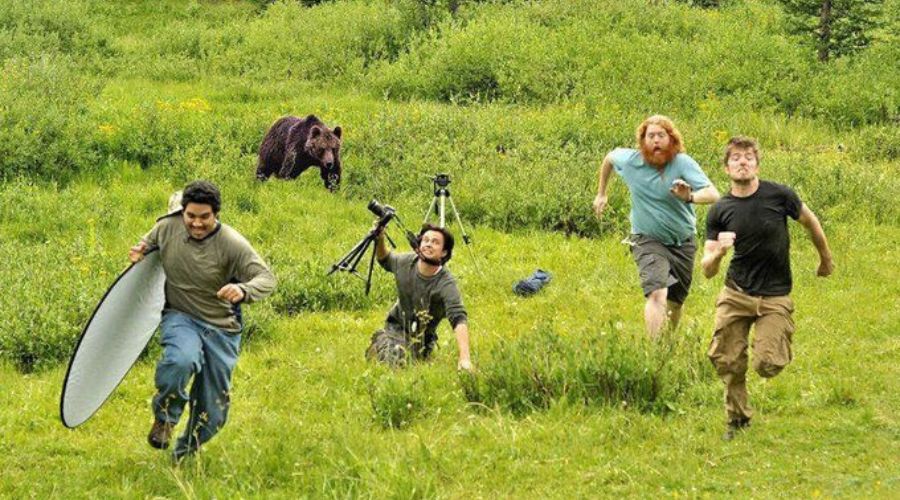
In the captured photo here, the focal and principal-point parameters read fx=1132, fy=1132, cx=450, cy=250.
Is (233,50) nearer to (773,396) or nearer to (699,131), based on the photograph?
(699,131)

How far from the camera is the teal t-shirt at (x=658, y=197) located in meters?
9.61

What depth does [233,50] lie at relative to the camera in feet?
89.4

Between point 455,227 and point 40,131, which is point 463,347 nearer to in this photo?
point 455,227

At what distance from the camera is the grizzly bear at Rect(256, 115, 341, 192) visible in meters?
17.2

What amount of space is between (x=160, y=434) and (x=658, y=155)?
15.2 feet

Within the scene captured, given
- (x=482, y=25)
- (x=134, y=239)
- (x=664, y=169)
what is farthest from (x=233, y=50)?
(x=664, y=169)

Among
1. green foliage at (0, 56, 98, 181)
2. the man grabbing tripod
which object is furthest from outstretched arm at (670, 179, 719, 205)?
green foliage at (0, 56, 98, 181)

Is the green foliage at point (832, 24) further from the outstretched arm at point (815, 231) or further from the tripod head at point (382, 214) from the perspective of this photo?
the outstretched arm at point (815, 231)

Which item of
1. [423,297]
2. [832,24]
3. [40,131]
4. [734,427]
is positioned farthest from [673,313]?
[832,24]

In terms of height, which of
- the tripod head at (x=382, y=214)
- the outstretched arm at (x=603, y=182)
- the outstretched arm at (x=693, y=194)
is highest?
the outstretched arm at (x=693, y=194)

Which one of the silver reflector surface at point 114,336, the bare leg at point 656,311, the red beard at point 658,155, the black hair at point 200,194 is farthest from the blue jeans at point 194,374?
the red beard at point 658,155

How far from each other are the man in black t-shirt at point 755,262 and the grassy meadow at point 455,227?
27.0 inches

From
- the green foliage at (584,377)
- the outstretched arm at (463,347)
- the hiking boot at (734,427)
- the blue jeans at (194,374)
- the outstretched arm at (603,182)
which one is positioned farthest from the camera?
the outstretched arm at (603,182)

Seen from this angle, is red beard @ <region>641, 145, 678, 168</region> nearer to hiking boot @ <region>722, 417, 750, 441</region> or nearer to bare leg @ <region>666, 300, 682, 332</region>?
bare leg @ <region>666, 300, 682, 332</region>
